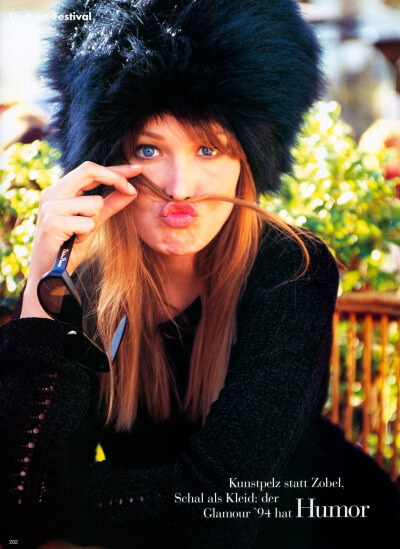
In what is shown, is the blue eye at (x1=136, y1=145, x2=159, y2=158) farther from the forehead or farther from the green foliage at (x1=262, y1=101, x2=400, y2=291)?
the green foliage at (x1=262, y1=101, x2=400, y2=291)

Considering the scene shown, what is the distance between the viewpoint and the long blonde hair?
5.53 ft

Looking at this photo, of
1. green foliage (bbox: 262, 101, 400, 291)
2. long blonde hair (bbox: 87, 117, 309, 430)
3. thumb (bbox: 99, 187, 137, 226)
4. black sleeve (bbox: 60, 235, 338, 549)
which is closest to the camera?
black sleeve (bbox: 60, 235, 338, 549)

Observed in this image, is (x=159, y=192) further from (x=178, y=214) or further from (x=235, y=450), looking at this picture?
(x=235, y=450)

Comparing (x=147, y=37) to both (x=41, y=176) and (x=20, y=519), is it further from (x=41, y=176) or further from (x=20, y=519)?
(x=20, y=519)

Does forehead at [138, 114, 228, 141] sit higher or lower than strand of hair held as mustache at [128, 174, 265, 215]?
higher

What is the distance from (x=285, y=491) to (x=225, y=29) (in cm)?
123

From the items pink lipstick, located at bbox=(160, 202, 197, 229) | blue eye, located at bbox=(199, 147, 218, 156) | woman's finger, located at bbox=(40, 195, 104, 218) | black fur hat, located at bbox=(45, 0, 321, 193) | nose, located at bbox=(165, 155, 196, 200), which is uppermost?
black fur hat, located at bbox=(45, 0, 321, 193)

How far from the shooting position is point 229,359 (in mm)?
1683

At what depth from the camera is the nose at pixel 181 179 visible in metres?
1.40

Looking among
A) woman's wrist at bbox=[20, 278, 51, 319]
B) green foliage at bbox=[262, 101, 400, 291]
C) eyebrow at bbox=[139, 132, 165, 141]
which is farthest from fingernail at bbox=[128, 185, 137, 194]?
green foliage at bbox=[262, 101, 400, 291]

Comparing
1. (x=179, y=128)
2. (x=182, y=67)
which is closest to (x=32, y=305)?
(x=179, y=128)

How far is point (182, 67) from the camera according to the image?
1359 millimetres

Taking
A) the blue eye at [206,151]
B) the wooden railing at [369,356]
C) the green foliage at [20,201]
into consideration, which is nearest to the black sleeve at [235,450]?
the blue eye at [206,151]

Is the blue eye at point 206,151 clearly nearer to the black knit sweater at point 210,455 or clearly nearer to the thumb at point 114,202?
the thumb at point 114,202
